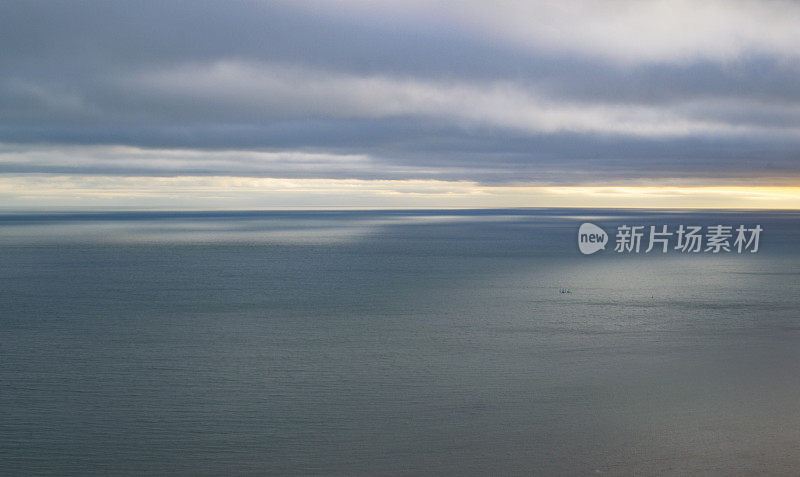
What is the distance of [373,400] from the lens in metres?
26.8

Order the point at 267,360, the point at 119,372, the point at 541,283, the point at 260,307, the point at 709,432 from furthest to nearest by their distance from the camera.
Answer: the point at 541,283 < the point at 260,307 < the point at 267,360 < the point at 119,372 < the point at 709,432

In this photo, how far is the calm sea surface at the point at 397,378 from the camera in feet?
71.6

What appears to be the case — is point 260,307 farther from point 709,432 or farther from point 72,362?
point 709,432

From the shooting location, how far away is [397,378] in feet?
97.9

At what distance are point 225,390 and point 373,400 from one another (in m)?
6.35

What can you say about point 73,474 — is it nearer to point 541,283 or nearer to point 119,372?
point 119,372

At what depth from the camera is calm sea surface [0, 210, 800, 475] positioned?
2183 centimetres

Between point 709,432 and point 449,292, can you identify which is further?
point 449,292

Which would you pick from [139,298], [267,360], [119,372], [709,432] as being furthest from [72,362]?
[709,432]

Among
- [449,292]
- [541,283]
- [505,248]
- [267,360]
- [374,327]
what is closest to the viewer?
[267,360]

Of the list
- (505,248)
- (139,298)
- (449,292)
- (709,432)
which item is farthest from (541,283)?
(505,248)

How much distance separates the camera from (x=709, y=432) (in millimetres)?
23609

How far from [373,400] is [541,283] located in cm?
3811

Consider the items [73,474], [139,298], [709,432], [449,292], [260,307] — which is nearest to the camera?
[73,474]
